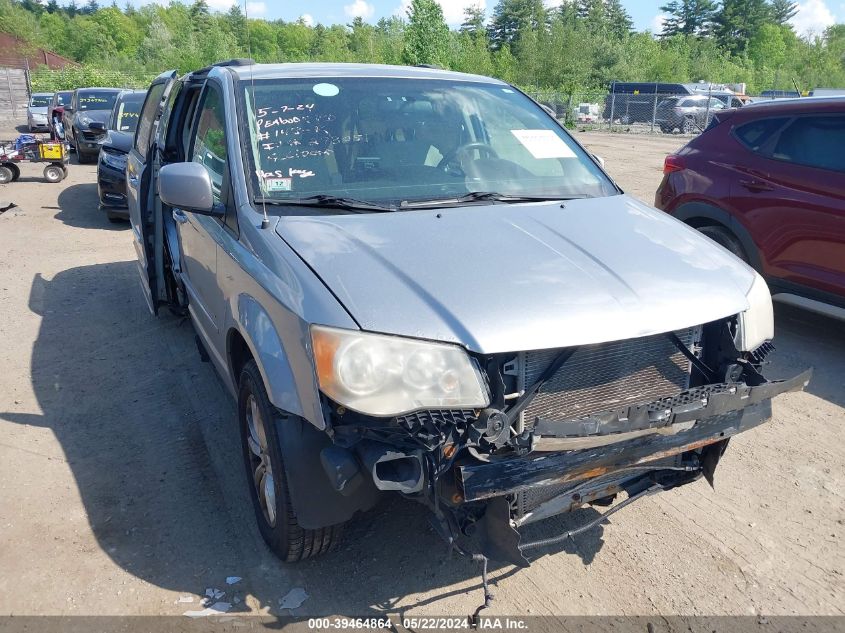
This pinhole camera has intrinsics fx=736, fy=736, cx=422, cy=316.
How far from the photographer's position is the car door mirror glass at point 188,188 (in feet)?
10.8

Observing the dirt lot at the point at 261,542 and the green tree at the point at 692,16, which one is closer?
the dirt lot at the point at 261,542

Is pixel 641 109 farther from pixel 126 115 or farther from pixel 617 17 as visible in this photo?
pixel 617 17

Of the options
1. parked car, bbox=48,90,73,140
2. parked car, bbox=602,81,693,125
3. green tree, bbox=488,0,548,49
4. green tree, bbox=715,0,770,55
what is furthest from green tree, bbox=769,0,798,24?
parked car, bbox=48,90,73,140

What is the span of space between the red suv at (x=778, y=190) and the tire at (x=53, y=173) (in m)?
12.7

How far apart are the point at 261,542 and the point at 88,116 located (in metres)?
16.3

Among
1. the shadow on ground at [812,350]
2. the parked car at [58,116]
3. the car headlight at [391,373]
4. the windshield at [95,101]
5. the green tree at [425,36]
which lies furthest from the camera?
the green tree at [425,36]

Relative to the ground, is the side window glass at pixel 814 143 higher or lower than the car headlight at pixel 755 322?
higher

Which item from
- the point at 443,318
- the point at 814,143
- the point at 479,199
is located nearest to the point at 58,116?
the point at 814,143

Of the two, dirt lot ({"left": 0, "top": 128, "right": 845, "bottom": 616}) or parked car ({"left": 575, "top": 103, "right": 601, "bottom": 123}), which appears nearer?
dirt lot ({"left": 0, "top": 128, "right": 845, "bottom": 616})

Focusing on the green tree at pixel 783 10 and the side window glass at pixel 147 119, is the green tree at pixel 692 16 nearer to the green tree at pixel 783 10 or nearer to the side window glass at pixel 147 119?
the green tree at pixel 783 10

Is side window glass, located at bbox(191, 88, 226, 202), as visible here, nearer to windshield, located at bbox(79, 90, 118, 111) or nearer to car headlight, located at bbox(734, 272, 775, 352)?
car headlight, located at bbox(734, 272, 775, 352)

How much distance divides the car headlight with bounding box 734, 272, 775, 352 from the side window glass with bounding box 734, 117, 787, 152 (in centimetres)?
346

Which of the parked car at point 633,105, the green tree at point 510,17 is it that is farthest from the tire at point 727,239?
the green tree at point 510,17

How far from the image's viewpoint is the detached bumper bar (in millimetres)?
2371
